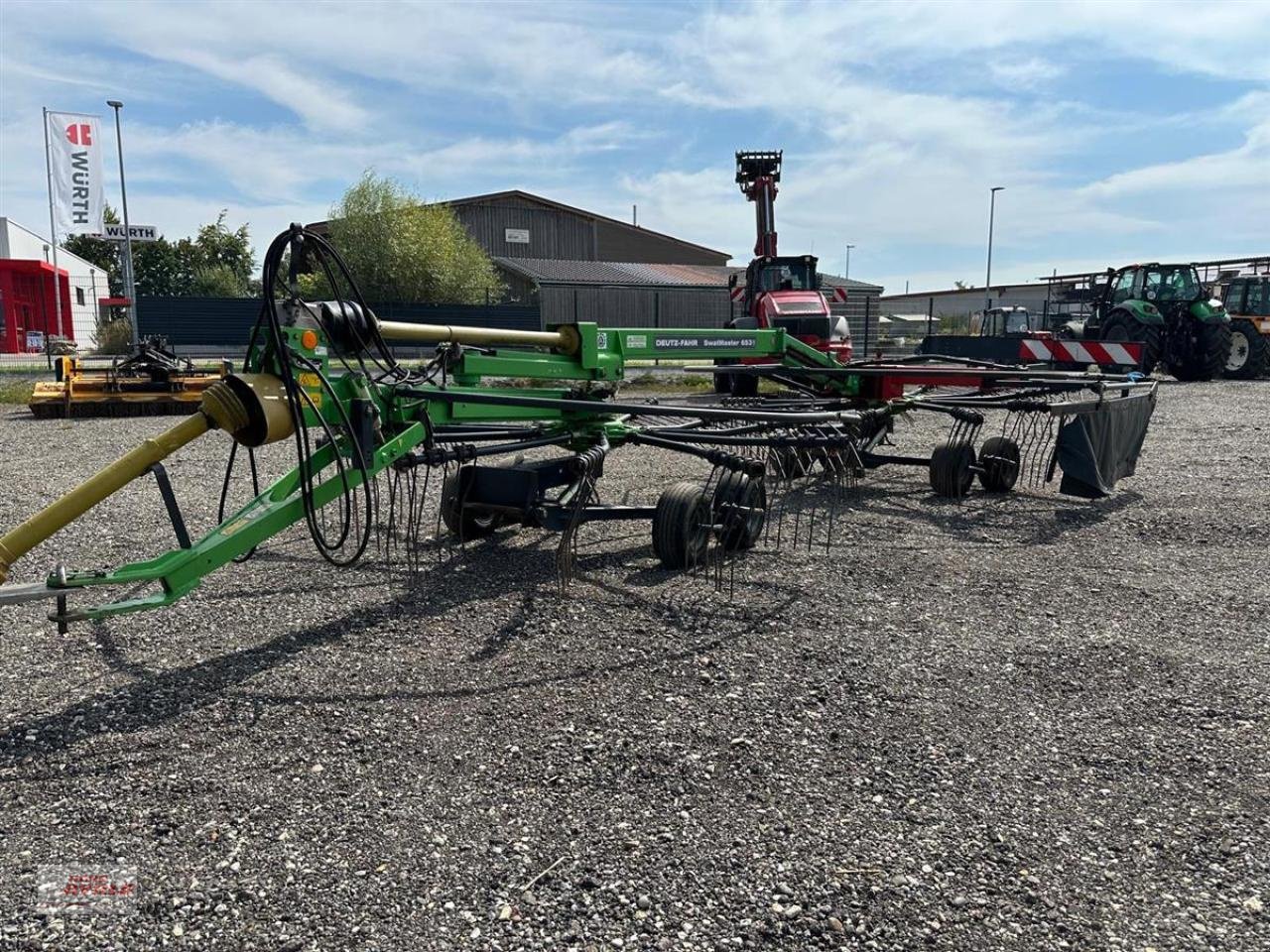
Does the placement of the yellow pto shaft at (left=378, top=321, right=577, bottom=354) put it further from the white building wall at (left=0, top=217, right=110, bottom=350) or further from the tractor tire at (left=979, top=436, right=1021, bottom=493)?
the white building wall at (left=0, top=217, right=110, bottom=350)

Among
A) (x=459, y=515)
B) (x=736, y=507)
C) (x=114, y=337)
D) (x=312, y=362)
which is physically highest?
(x=114, y=337)

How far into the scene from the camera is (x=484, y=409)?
485 cm

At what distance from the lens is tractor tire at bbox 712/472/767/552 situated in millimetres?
5207

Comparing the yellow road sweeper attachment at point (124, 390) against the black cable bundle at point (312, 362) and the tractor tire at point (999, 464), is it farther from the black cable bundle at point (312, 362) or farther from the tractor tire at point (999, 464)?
the tractor tire at point (999, 464)

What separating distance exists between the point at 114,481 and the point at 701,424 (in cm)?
370

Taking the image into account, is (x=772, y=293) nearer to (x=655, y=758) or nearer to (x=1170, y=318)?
(x=1170, y=318)

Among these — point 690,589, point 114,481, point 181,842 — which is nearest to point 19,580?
point 114,481

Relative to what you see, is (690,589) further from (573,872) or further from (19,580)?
(19,580)

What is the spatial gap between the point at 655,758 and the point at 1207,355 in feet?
62.4

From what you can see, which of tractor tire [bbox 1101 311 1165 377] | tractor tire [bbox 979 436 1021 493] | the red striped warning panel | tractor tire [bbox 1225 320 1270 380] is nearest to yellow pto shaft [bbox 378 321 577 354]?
tractor tire [bbox 979 436 1021 493]

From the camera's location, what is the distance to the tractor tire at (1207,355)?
18.1m

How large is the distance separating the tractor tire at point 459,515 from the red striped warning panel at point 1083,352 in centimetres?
1235

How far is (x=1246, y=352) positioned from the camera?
19531 mm

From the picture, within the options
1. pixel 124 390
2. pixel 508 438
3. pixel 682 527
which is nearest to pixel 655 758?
pixel 682 527
